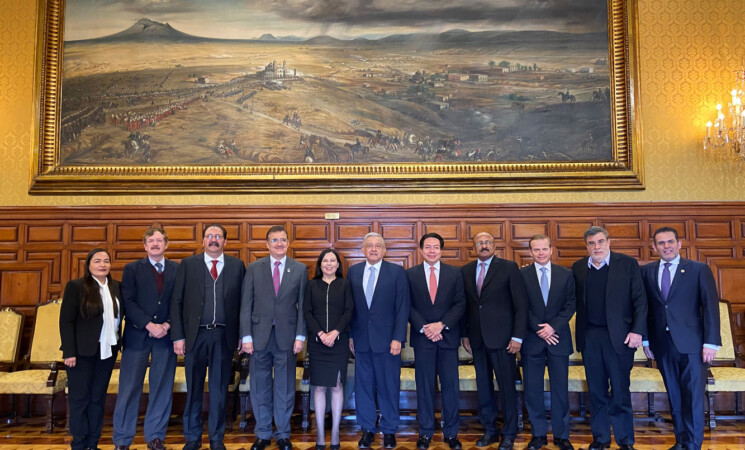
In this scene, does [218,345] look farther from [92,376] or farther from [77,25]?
[77,25]

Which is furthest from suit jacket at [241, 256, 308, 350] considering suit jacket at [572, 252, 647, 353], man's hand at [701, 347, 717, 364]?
man's hand at [701, 347, 717, 364]

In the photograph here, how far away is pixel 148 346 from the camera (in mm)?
4352

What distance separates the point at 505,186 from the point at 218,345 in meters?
3.64

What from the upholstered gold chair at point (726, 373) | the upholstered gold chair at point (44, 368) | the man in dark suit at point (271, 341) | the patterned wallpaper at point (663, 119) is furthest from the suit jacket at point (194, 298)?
the upholstered gold chair at point (726, 373)

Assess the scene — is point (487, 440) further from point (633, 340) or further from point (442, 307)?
point (633, 340)

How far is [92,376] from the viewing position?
4.15 metres

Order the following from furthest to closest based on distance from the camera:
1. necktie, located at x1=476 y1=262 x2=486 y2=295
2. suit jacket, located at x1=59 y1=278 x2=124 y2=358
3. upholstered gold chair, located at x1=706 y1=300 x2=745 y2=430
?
upholstered gold chair, located at x1=706 y1=300 x2=745 y2=430 → necktie, located at x1=476 y1=262 x2=486 y2=295 → suit jacket, located at x1=59 y1=278 x2=124 y2=358

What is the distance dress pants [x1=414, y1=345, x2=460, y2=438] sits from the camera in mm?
4395

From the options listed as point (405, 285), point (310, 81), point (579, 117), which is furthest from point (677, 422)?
point (310, 81)

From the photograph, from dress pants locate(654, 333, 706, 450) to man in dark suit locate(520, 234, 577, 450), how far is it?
0.74 m

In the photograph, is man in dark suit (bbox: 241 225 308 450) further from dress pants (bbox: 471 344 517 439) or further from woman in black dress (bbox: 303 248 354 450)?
dress pants (bbox: 471 344 517 439)

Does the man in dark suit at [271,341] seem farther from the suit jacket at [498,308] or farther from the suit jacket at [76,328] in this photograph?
the suit jacket at [498,308]

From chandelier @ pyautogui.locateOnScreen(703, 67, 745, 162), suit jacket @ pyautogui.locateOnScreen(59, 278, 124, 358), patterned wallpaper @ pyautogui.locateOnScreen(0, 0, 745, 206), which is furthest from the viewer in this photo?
patterned wallpaper @ pyautogui.locateOnScreen(0, 0, 745, 206)

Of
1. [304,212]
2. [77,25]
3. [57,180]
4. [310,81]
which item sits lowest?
[304,212]
